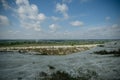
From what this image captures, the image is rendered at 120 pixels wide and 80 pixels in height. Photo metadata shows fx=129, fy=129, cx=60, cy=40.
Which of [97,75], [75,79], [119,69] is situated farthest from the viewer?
[119,69]

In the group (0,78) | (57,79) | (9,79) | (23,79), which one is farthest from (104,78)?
(0,78)

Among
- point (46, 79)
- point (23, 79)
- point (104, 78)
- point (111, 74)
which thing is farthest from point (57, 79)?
point (111, 74)

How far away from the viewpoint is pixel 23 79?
7.68m

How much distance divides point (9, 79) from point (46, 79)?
7.95 feet

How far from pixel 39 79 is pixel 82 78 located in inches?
98.9

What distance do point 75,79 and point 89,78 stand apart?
0.83 meters

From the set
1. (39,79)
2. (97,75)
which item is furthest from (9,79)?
(97,75)

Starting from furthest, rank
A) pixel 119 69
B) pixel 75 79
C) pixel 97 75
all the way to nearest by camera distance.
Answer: pixel 119 69 < pixel 97 75 < pixel 75 79

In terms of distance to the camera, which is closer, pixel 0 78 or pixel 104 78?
pixel 104 78

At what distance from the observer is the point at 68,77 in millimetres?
7559

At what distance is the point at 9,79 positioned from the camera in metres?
7.97

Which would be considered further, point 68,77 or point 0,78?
point 0,78

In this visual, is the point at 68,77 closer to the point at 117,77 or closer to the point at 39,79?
the point at 39,79

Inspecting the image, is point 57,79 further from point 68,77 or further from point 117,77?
point 117,77
